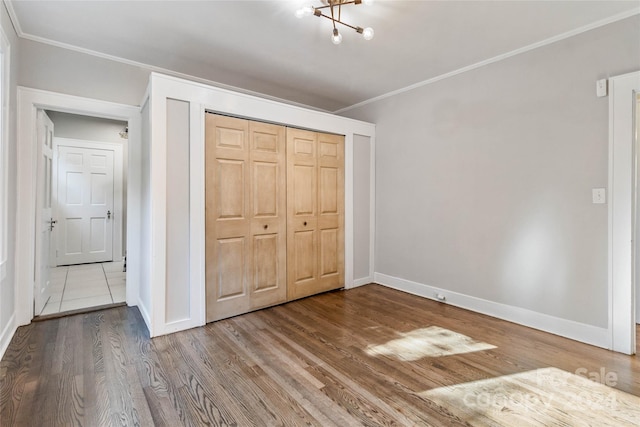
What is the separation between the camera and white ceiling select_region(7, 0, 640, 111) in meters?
2.26

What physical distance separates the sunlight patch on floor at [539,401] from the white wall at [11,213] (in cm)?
315

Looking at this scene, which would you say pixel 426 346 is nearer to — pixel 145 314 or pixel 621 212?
pixel 621 212

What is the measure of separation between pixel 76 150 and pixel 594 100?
23.5 ft

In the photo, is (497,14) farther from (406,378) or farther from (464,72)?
(406,378)

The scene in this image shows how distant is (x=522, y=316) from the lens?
288 cm

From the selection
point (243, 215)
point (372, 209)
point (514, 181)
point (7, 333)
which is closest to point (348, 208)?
point (372, 209)

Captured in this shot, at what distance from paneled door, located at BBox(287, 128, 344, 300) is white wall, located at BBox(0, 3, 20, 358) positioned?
239 cm

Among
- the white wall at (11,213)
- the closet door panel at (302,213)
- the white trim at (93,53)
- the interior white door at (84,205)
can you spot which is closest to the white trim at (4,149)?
the white wall at (11,213)

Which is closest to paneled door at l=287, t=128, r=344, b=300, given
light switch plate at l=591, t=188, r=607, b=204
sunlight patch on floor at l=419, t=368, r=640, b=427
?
sunlight patch on floor at l=419, t=368, r=640, b=427

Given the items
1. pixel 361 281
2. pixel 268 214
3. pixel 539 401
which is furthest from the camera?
pixel 361 281

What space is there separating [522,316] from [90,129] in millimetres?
7047

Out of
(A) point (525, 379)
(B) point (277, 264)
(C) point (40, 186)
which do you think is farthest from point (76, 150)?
(A) point (525, 379)

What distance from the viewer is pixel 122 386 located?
1898 mm

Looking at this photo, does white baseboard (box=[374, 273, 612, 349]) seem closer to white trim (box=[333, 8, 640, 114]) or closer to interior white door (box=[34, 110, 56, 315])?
white trim (box=[333, 8, 640, 114])
